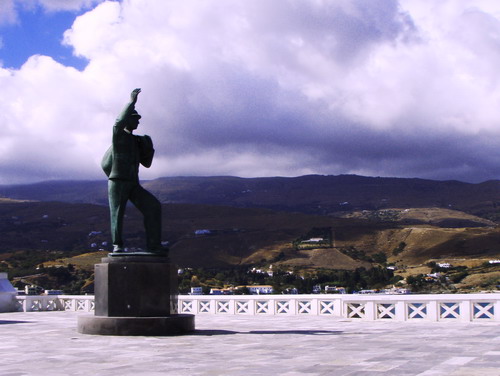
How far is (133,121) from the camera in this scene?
1853 centimetres

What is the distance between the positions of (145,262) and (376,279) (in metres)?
55.4

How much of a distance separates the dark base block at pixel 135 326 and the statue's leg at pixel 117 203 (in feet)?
6.43

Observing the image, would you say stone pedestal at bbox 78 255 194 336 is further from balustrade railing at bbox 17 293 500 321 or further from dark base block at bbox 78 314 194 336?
balustrade railing at bbox 17 293 500 321

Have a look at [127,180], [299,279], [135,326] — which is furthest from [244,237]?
[135,326]

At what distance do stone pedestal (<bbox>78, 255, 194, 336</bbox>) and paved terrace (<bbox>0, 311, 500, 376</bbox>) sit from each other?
1.74 feet

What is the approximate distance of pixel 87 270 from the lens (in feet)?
233

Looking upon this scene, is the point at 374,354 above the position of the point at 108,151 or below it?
below

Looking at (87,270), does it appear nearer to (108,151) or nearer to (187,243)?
(187,243)

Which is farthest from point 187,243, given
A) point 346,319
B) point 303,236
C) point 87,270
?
→ point 346,319

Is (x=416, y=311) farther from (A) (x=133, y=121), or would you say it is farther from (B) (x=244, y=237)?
(B) (x=244, y=237)

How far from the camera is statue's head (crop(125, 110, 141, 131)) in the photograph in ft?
60.5

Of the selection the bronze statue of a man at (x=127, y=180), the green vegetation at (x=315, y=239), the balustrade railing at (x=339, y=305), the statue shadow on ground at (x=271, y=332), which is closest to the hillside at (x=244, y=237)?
the green vegetation at (x=315, y=239)

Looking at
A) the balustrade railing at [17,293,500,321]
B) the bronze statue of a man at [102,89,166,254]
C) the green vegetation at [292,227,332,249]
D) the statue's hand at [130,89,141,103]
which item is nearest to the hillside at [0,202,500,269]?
the green vegetation at [292,227,332,249]

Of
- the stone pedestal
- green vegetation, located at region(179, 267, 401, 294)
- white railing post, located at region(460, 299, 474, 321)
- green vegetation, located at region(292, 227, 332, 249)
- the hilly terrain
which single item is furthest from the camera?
green vegetation, located at region(292, 227, 332, 249)
